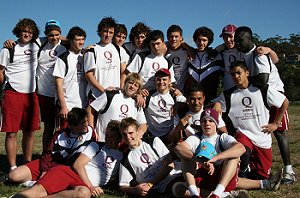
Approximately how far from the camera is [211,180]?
5992 mm

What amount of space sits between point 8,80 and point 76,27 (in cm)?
169

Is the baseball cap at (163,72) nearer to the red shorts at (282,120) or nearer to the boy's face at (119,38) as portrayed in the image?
the boy's face at (119,38)

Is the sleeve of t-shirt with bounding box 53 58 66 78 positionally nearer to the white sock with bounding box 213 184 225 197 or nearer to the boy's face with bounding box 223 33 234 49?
the boy's face with bounding box 223 33 234 49

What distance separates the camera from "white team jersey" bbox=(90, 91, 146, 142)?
23.9ft

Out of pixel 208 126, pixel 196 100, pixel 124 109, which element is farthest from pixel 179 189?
pixel 124 109

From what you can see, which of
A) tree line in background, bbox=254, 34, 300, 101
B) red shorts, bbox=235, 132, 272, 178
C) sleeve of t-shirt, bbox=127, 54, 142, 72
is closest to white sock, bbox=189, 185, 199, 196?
red shorts, bbox=235, 132, 272, 178

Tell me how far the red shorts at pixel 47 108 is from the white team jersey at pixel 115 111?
128 centimetres

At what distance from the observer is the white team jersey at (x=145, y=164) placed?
6.39 meters

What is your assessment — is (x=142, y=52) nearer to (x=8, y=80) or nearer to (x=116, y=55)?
(x=116, y=55)

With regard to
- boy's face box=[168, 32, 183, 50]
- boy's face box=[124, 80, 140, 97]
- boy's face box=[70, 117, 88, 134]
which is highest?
boy's face box=[168, 32, 183, 50]

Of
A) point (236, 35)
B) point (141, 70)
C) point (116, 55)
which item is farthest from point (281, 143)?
point (116, 55)

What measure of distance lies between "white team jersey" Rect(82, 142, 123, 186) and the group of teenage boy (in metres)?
0.02

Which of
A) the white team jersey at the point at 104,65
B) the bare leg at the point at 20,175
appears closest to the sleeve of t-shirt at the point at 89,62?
the white team jersey at the point at 104,65

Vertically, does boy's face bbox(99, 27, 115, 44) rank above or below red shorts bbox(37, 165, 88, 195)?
above
